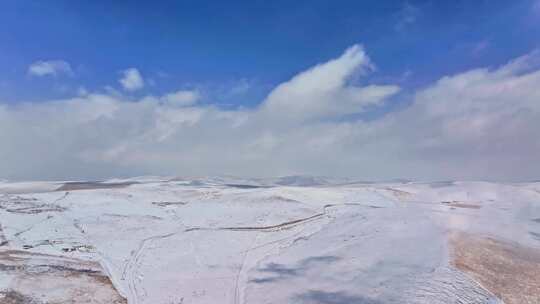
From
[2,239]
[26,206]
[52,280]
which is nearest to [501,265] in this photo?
[52,280]

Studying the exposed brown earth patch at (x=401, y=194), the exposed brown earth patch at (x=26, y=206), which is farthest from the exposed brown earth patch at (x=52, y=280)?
the exposed brown earth patch at (x=401, y=194)

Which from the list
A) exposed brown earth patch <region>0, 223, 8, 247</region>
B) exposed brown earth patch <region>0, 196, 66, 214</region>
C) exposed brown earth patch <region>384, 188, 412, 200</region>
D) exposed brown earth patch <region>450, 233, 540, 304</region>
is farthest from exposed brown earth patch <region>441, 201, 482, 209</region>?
exposed brown earth patch <region>0, 223, 8, 247</region>

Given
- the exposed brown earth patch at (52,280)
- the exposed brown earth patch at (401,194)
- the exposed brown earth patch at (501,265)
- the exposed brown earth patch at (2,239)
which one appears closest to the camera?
the exposed brown earth patch at (52,280)

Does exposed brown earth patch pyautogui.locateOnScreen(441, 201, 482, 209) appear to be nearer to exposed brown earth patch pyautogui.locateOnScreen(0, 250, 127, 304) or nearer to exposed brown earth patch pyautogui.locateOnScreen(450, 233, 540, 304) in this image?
exposed brown earth patch pyautogui.locateOnScreen(450, 233, 540, 304)

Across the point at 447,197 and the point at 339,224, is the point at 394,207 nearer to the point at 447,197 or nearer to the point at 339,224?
the point at 339,224

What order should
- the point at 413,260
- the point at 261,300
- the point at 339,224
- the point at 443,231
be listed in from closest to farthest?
the point at 261,300 < the point at 413,260 < the point at 443,231 < the point at 339,224

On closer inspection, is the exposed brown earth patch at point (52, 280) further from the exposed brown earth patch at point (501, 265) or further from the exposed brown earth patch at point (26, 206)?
the exposed brown earth patch at point (26, 206)

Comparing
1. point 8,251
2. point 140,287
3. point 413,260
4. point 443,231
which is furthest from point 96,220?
point 443,231
